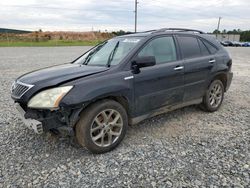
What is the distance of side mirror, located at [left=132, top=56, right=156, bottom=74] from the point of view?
3363 millimetres

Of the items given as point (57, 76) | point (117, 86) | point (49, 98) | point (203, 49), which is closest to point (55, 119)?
point (49, 98)

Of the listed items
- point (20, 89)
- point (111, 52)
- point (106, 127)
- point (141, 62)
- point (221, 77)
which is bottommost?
point (106, 127)

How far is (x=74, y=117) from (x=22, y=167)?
3.05ft

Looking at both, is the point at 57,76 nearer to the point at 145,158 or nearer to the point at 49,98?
the point at 49,98

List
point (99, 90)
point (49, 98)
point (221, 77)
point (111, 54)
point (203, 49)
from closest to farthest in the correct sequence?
point (49, 98)
point (99, 90)
point (111, 54)
point (203, 49)
point (221, 77)

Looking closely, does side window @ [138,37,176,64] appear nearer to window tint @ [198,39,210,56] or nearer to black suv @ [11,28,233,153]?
black suv @ [11,28,233,153]

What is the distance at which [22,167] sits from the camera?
115 inches

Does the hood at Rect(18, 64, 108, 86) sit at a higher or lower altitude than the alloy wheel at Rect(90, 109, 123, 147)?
higher

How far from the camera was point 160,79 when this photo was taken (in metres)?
3.72

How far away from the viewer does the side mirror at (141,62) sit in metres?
3.36

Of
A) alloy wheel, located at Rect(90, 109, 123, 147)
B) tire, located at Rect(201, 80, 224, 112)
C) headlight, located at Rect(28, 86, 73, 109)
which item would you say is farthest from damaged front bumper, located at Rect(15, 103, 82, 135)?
tire, located at Rect(201, 80, 224, 112)

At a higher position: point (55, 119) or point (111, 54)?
point (111, 54)

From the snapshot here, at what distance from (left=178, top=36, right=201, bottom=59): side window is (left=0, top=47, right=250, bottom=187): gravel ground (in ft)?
4.16

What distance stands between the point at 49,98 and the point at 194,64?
108 inches
